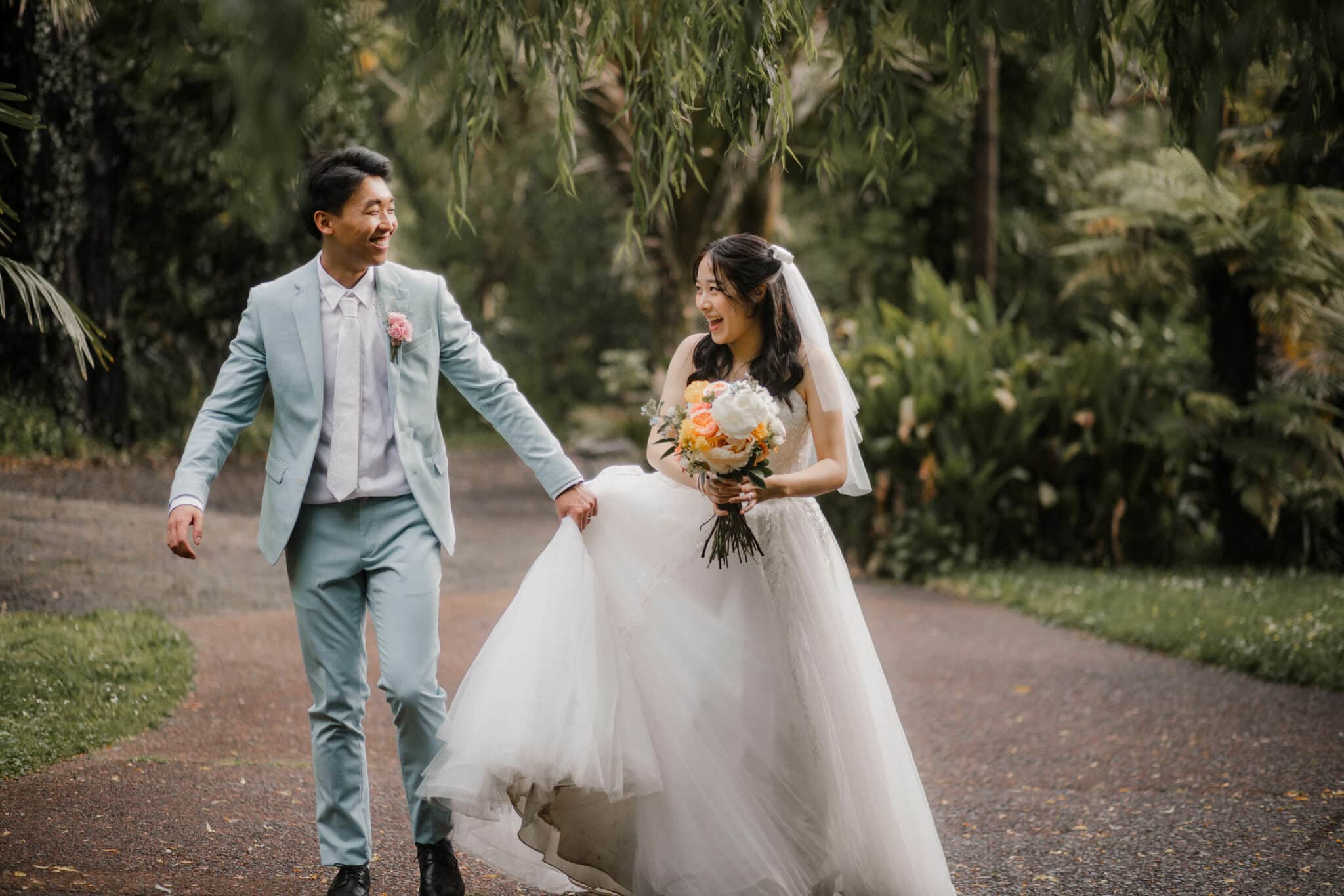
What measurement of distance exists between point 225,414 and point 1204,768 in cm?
456

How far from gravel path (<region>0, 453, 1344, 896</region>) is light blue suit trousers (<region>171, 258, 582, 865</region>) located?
50 cm

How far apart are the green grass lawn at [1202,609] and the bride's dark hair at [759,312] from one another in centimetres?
484

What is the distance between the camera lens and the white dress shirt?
4078 mm

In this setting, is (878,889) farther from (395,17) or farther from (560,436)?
(560,436)

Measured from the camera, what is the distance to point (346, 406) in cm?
412

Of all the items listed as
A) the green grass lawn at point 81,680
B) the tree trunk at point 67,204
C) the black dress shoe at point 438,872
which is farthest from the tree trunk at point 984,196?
the black dress shoe at point 438,872

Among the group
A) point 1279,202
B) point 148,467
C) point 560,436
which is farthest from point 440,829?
point 560,436

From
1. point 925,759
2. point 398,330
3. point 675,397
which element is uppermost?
point 398,330

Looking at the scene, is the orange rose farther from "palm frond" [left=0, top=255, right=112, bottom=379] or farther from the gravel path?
"palm frond" [left=0, top=255, right=112, bottom=379]

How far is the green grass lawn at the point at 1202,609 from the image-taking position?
26.1 ft

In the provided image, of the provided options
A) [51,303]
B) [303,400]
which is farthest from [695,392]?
[51,303]

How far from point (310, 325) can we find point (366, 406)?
12.0 inches

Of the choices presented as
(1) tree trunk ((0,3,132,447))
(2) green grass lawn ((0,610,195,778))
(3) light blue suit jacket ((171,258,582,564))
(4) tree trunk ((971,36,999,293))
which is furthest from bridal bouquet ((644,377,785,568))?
(4) tree trunk ((971,36,999,293))

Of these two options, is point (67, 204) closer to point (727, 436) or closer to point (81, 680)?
point (81, 680)
